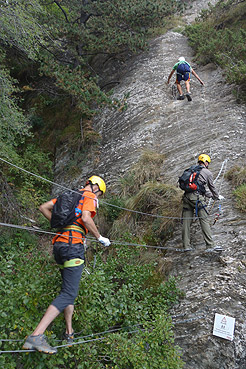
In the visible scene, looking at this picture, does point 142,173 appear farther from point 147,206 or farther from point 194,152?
point 194,152

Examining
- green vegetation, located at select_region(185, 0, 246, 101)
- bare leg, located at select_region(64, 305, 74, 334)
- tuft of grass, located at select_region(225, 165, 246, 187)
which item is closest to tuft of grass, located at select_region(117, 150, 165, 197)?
tuft of grass, located at select_region(225, 165, 246, 187)

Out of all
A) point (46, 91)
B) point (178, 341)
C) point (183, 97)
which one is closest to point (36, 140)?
point (46, 91)

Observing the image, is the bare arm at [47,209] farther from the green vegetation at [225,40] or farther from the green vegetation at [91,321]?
the green vegetation at [225,40]

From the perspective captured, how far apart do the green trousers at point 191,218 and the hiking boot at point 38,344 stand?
11.2 feet

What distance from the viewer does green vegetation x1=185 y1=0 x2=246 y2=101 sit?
35.1ft

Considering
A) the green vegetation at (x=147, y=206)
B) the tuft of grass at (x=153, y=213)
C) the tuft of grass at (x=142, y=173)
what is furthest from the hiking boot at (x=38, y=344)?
the tuft of grass at (x=142, y=173)

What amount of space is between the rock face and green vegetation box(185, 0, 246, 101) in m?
0.47

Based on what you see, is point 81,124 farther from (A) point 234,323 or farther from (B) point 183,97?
(A) point 234,323

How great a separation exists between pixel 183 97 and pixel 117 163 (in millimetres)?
3564

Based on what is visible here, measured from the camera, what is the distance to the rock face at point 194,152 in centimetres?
471

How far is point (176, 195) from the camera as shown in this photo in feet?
24.9

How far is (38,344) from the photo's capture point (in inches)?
138

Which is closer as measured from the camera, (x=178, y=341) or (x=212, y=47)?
(x=178, y=341)

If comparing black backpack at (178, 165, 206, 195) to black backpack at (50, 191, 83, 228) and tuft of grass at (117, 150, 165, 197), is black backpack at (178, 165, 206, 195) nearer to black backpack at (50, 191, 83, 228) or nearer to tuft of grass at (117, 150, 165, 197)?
tuft of grass at (117, 150, 165, 197)
